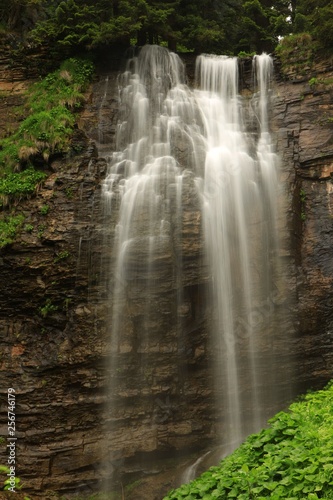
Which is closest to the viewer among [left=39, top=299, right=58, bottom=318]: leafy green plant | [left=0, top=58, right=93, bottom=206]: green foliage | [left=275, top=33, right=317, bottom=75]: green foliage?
[left=39, top=299, right=58, bottom=318]: leafy green plant

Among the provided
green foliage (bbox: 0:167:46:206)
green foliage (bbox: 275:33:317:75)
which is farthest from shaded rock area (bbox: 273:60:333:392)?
green foliage (bbox: 0:167:46:206)

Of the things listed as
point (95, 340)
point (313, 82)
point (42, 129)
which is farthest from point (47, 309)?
point (313, 82)

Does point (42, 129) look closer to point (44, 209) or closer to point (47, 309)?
point (44, 209)

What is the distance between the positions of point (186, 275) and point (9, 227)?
4.12 m

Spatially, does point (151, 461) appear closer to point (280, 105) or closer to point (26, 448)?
point (26, 448)

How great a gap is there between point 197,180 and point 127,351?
4.28 meters

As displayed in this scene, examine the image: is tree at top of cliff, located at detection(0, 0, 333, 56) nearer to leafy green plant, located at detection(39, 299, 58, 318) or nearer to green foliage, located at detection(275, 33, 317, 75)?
green foliage, located at detection(275, 33, 317, 75)

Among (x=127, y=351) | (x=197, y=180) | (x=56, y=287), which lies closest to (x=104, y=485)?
(x=127, y=351)

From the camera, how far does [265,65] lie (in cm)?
1457

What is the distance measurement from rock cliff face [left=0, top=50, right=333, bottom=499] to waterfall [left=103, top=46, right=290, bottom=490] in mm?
71

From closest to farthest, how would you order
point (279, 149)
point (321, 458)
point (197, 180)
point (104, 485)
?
point (321, 458) < point (104, 485) < point (197, 180) < point (279, 149)

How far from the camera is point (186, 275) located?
10016 millimetres

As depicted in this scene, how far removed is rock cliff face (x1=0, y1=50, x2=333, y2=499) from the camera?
30.7 ft

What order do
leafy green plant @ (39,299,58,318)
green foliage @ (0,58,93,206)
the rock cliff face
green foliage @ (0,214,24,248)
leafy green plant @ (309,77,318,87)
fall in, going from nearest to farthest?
the rock cliff face
leafy green plant @ (39,299,58,318)
green foliage @ (0,214,24,248)
green foliage @ (0,58,93,206)
leafy green plant @ (309,77,318,87)
